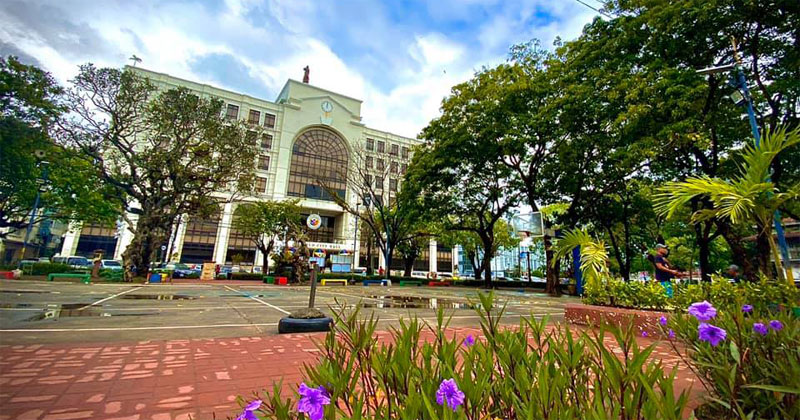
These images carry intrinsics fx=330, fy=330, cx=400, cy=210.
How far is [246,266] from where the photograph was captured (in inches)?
1705

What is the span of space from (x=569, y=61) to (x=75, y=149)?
25707mm

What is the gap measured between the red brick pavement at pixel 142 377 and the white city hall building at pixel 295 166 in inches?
1434

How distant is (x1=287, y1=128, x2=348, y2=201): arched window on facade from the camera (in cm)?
4825

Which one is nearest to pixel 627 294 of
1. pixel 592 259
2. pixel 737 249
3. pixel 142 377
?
pixel 592 259

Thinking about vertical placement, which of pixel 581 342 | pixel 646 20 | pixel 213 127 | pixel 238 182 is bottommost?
pixel 581 342

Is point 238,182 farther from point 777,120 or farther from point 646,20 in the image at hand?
point 777,120

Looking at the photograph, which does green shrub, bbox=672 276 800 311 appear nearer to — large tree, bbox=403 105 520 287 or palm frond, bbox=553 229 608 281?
palm frond, bbox=553 229 608 281

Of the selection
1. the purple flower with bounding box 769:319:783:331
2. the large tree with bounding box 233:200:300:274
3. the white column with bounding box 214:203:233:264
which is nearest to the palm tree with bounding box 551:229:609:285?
the purple flower with bounding box 769:319:783:331

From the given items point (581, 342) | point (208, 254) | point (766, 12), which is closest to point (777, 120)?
point (766, 12)

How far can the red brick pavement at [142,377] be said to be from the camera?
7.87 ft

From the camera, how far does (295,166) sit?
159 feet

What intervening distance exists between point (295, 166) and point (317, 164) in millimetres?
3243

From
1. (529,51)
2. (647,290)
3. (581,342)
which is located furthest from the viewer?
(529,51)

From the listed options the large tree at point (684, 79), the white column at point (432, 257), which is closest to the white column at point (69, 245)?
the white column at point (432, 257)
